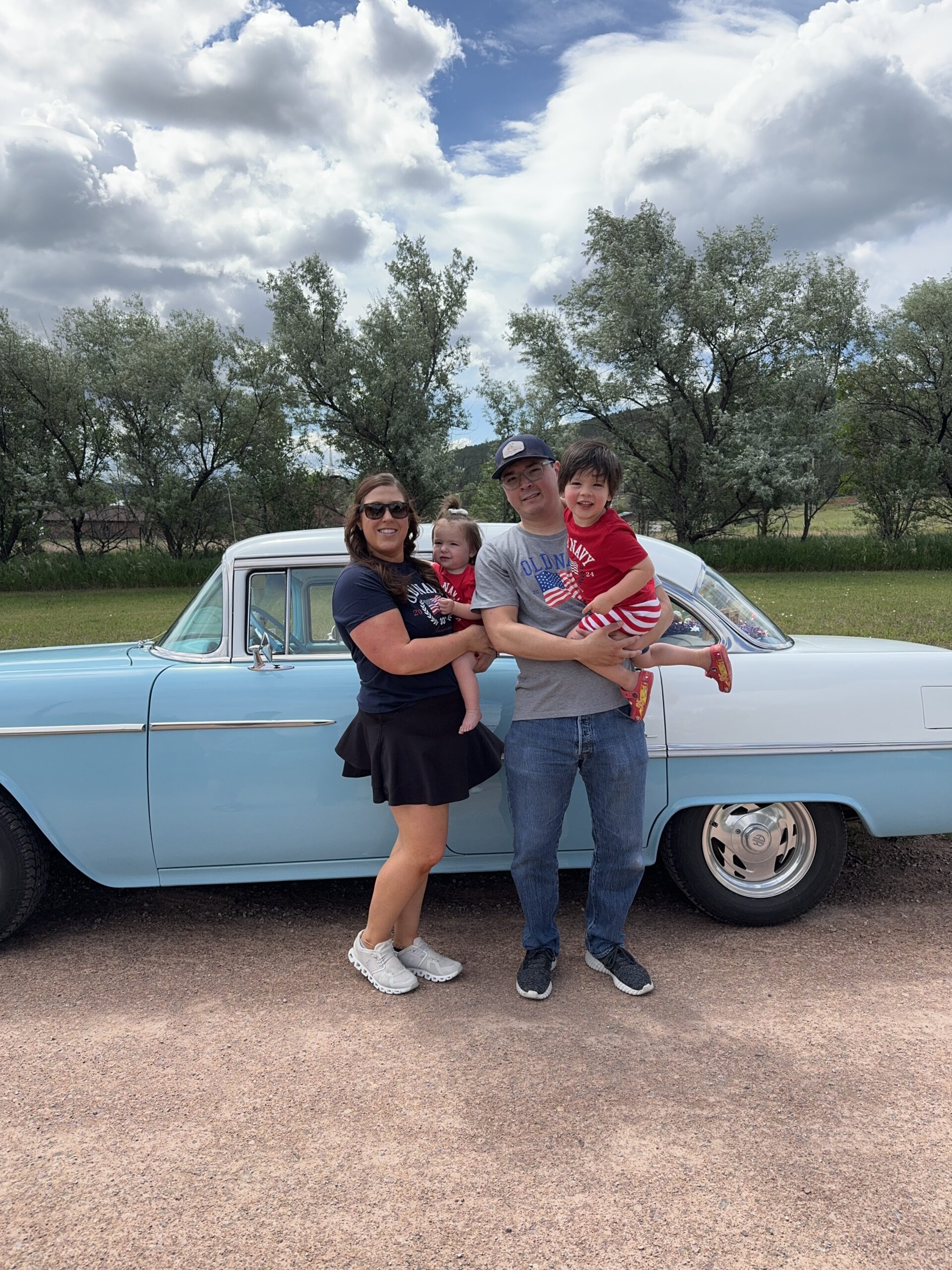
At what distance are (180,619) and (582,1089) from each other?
245 cm

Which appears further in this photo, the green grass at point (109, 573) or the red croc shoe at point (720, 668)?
the green grass at point (109, 573)

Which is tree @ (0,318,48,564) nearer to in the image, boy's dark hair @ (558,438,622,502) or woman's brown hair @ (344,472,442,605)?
woman's brown hair @ (344,472,442,605)

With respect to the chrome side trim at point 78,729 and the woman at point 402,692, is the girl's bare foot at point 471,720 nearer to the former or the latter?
the woman at point 402,692

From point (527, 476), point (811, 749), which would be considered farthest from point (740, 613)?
point (527, 476)

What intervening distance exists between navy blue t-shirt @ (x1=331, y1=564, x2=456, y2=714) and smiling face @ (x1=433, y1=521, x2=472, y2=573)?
6.9 inches

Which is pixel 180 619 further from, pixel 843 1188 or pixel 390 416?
pixel 390 416

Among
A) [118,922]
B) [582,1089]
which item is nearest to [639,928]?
[582,1089]

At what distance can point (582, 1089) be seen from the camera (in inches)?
101

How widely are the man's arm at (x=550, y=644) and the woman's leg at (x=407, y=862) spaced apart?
0.61 meters

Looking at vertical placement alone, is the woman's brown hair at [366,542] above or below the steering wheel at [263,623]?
above

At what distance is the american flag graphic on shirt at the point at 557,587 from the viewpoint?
2.88 meters

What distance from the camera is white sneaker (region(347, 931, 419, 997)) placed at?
10.3ft

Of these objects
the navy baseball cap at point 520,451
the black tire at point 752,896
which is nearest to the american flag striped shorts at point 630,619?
the navy baseball cap at point 520,451

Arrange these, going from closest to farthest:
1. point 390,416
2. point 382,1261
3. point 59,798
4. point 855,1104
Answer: point 382,1261 < point 855,1104 < point 59,798 < point 390,416
